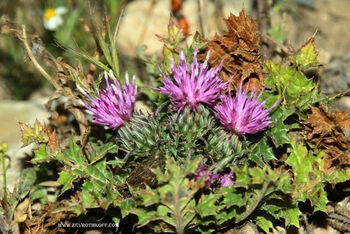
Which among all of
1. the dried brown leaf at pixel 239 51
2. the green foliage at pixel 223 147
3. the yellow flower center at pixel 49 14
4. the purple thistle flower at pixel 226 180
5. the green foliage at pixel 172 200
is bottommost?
the green foliage at pixel 172 200

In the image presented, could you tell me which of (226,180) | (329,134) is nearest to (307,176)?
(329,134)

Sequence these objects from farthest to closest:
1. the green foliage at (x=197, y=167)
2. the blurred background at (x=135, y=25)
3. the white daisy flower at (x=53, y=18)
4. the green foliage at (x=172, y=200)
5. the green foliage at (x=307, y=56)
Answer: the white daisy flower at (x=53, y=18) → the blurred background at (x=135, y=25) → the green foliage at (x=307, y=56) → the green foliage at (x=197, y=167) → the green foliage at (x=172, y=200)

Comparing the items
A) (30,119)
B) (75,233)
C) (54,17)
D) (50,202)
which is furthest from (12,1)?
(75,233)

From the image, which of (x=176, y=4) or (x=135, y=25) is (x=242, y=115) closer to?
(x=176, y=4)

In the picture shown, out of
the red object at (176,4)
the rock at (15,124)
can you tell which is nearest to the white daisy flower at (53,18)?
the rock at (15,124)

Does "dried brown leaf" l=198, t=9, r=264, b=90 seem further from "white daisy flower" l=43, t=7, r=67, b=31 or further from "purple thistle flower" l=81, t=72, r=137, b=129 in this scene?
"white daisy flower" l=43, t=7, r=67, b=31

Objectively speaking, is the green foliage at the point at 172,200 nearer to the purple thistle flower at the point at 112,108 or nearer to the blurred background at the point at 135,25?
the purple thistle flower at the point at 112,108

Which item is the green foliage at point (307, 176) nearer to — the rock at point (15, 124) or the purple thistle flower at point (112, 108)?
the purple thistle flower at point (112, 108)

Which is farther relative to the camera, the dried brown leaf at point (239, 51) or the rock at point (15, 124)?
the rock at point (15, 124)

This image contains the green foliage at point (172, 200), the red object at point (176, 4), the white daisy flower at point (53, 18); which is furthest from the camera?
the white daisy flower at point (53, 18)

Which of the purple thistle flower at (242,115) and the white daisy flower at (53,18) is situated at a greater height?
the white daisy flower at (53,18)
